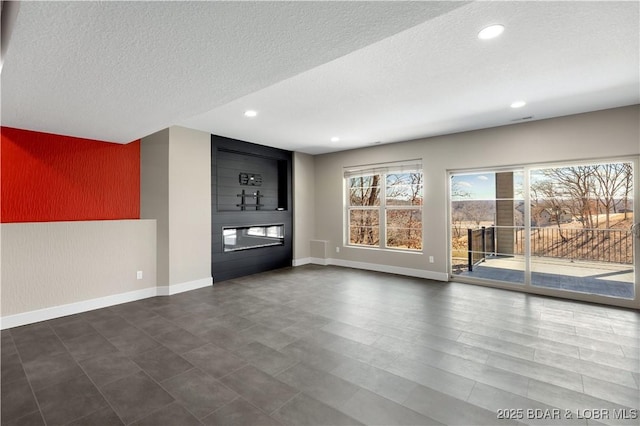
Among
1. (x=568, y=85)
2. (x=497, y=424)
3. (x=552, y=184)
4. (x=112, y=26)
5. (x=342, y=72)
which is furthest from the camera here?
(x=552, y=184)

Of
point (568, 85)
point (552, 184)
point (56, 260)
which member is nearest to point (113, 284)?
point (56, 260)

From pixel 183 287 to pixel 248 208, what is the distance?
1925mm

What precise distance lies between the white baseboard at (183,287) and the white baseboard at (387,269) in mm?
2780

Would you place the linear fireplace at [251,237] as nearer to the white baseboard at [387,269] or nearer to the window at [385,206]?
the white baseboard at [387,269]

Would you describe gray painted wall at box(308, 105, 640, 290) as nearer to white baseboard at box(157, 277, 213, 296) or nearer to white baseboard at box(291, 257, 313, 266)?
white baseboard at box(291, 257, 313, 266)

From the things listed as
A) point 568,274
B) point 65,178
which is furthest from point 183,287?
point 568,274

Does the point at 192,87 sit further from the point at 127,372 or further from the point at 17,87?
the point at 127,372

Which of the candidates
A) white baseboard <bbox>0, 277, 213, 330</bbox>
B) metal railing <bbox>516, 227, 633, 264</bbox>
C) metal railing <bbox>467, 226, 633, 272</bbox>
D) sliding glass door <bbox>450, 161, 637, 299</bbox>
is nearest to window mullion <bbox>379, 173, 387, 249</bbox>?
sliding glass door <bbox>450, 161, 637, 299</bbox>

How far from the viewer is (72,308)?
381 cm

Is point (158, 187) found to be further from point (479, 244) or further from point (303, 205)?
point (479, 244)

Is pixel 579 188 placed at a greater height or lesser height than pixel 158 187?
lesser

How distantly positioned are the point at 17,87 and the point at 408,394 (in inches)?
151

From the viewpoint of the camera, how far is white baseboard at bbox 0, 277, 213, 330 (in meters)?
3.44

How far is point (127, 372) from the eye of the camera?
2.42 meters
